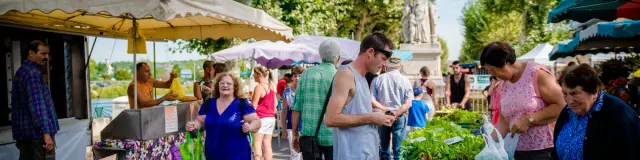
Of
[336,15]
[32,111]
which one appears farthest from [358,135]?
[336,15]

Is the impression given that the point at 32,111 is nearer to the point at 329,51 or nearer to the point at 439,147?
the point at 329,51

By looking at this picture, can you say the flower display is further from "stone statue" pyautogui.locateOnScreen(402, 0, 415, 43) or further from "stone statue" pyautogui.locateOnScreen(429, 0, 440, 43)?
"stone statue" pyautogui.locateOnScreen(429, 0, 440, 43)

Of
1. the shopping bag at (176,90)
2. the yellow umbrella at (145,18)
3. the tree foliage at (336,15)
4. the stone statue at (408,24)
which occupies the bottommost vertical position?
the shopping bag at (176,90)

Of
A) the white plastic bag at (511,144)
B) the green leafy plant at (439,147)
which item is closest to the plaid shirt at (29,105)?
the green leafy plant at (439,147)

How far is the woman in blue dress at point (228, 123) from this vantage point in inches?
190

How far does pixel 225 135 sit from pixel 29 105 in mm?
1924

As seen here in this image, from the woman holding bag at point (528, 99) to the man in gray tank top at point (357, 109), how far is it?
823 mm

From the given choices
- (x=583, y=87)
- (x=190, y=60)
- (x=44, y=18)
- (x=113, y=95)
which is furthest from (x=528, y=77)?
(x=113, y=95)

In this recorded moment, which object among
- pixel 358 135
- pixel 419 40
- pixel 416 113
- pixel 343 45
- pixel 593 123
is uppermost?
pixel 419 40

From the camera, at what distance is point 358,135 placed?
10.8 ft

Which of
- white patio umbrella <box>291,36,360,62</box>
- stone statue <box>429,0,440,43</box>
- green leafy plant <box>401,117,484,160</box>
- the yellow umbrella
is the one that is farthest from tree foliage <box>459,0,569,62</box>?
green leafy plant <box>401,117,484,160</box>

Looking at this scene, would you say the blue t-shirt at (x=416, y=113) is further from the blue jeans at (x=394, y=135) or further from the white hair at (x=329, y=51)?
the white hair at (x=329, y=51)

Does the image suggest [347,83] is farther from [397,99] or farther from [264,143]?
[264,143]

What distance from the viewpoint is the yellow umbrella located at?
15.1ft
